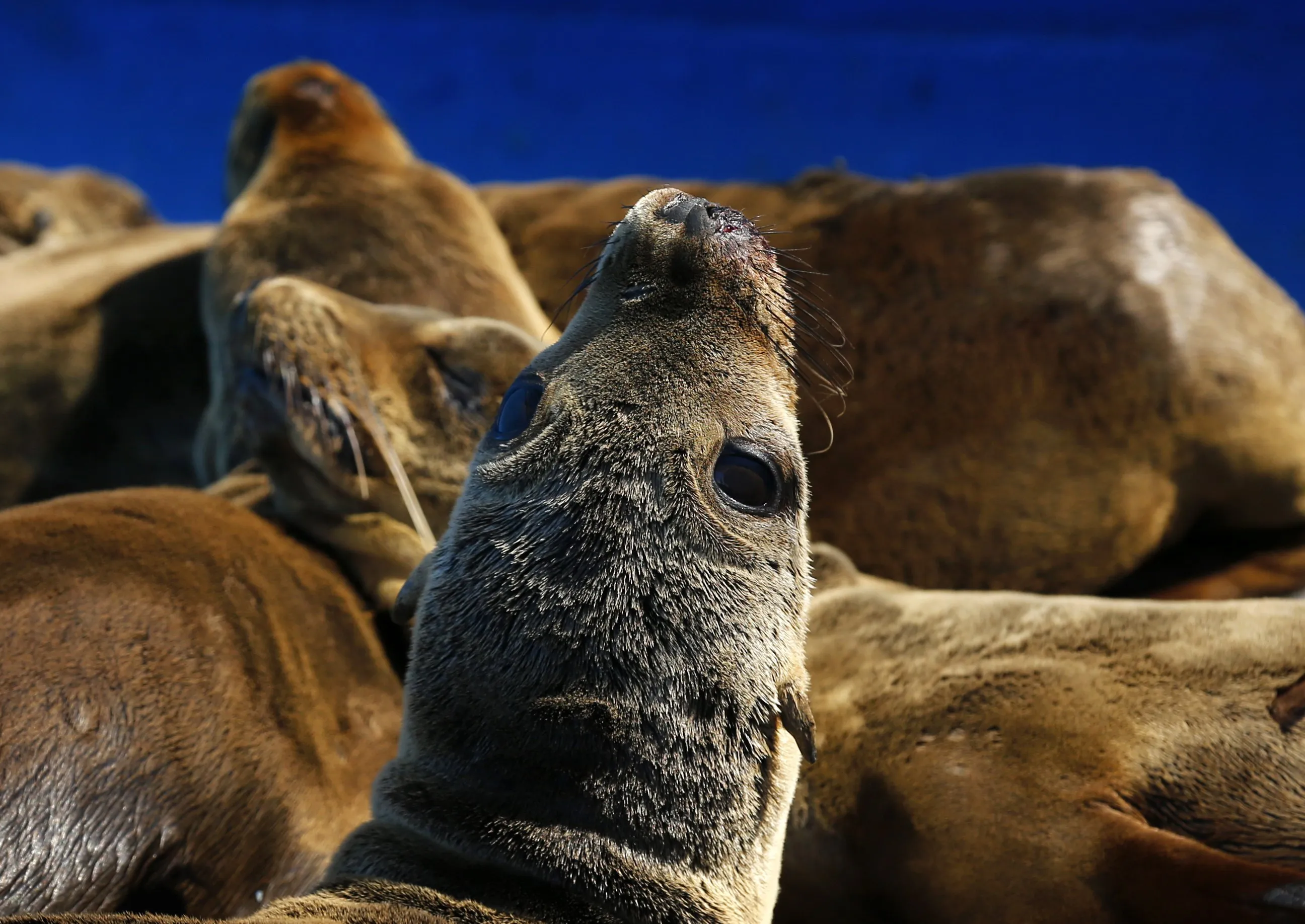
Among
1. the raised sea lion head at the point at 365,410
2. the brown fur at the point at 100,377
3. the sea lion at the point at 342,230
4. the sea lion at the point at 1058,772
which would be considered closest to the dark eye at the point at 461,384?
the raised sea lion head at the point at 365,410

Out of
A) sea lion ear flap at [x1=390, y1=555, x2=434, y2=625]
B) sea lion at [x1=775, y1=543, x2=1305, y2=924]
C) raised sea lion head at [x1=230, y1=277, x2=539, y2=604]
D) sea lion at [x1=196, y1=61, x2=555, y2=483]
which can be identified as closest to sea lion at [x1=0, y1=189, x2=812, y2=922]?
sea lion ear flap at [x1=390, y1=555, x2=434, y2=625]

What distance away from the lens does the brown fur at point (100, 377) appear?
4.28 m

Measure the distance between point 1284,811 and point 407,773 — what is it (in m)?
1.24

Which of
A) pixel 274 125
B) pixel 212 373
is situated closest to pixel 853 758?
pixel 212 373

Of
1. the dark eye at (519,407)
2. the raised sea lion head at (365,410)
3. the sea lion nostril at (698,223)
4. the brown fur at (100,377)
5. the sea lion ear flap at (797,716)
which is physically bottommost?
the brown fur at (100,377)

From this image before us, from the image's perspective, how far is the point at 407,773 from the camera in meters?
1.63

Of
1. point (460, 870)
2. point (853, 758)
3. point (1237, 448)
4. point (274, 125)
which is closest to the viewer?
point (460, 870)

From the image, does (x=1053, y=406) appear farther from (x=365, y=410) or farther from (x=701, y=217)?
(x=701, y=217)

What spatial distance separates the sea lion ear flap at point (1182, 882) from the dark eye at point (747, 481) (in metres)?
0.78

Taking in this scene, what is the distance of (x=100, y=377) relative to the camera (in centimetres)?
438

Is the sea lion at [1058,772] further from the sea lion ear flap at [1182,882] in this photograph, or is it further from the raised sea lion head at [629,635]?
the raised sea lion head at [629,635]

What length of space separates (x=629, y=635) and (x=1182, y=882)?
2.92 feet

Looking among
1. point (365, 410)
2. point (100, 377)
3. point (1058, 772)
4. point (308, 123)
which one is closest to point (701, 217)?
point (1058, 772)

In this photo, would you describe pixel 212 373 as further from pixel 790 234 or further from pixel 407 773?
pixel 407 773
